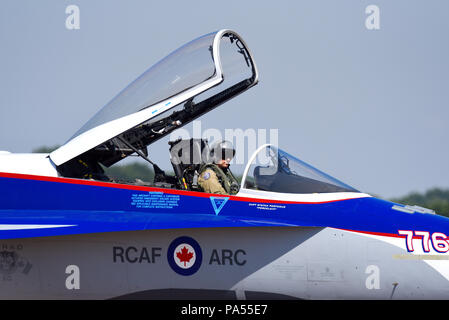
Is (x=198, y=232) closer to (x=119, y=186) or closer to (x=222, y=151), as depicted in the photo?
(x=119, y=186)

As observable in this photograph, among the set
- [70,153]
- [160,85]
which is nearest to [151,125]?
[160,85]

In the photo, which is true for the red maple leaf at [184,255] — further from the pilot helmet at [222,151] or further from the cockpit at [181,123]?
the pilot helmet at [222,151]

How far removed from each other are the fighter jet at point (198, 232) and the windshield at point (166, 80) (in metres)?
0.02

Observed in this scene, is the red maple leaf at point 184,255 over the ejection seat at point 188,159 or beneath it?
beneath

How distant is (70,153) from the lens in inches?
302

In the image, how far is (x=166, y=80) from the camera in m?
7.97

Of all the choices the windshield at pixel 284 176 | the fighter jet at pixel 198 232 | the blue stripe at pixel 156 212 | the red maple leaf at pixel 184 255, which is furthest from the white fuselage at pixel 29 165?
the windshield at pixel 284 176

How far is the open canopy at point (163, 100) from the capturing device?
25.2 ft

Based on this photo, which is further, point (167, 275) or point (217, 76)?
point (217, 76)

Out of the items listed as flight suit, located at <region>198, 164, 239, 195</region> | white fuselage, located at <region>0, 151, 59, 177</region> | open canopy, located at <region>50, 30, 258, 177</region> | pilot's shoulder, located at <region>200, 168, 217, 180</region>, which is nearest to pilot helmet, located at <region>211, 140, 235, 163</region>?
flight suit, located at <region>198, 164, 239, 195</region>

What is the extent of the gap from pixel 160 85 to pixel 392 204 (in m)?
3.11

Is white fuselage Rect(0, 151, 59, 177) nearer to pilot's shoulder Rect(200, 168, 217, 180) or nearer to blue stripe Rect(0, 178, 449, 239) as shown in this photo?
blue stripe Rect(0, 178, 449, 239)

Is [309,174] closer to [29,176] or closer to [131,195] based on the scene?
[131,195]

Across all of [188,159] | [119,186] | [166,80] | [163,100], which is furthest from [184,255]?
[166,80]
